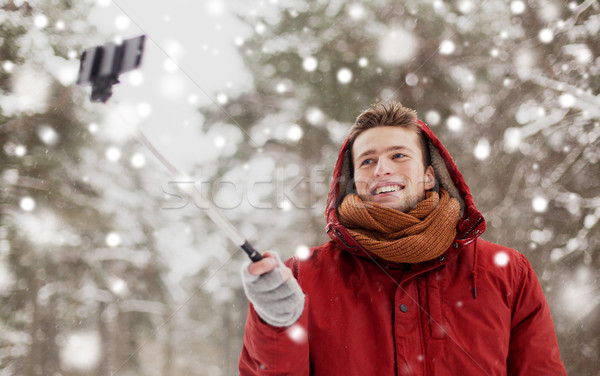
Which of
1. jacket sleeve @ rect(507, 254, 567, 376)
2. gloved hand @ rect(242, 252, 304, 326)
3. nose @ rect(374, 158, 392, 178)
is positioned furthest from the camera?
nose @ rect(374, 158, 392, 178)

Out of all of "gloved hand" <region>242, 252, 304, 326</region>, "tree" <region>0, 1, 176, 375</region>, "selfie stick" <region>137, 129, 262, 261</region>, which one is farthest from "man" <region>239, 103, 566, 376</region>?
"tree" <region>0, 1, 176, 375</region>

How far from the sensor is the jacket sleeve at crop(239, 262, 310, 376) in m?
1.49

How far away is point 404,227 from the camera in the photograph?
187cm

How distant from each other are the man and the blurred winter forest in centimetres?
240

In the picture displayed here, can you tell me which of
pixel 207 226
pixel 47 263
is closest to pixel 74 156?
pixel 47 263

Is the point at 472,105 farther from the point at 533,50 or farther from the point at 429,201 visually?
the point at 429,201

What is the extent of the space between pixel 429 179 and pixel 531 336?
912 millimetres

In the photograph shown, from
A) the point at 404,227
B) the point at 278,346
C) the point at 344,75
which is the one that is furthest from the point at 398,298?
the point at 344,75

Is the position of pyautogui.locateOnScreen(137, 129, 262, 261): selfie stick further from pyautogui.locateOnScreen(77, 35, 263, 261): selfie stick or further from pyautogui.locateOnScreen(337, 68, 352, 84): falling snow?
pyautogui.locateOnScreen(337, 68, 352, 84): falling snow

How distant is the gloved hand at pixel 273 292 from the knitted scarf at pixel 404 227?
0.49 meters

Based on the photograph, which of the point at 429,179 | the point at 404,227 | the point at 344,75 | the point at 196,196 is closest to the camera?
the point at 196,196

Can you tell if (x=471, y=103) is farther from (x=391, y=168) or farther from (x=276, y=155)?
(x=391, y=168)

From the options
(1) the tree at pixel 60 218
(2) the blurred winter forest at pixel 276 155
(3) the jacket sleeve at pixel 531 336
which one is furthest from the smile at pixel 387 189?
(1) the tree at pixel 60 218

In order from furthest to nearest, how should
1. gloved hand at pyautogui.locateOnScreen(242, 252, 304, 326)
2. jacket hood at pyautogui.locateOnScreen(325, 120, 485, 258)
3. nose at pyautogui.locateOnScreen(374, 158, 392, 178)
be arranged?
nose at pyautogui.locateOnScreen(374, 158, 392, 178), jacket hood at pyautogui.locateOnScreen(325, 120, 485, 258), gloved hand at pyautogui.locateOnScreen(242, 252, 304, 326)
